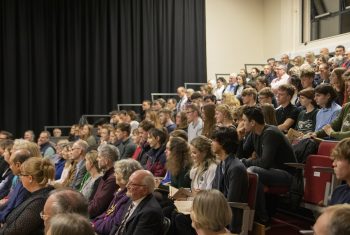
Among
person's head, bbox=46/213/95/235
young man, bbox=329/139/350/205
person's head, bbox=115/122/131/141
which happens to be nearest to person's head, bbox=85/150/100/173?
person's head, bbox=115/122/131/141

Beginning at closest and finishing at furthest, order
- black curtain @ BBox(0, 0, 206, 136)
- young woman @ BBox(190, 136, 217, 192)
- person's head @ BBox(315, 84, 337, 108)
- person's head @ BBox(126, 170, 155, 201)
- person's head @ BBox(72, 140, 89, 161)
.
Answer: person's head @ BBox(126, 170, 155, 201) < young woman @ BBox(190, 136, 217, 192) < person's head @ BBox(315, 84, 337, 108) < person's head @ BBox(72, 140, 89, 161) < black curtain @ BBox(0, 0, 206, 136)

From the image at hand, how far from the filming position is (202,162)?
3.89 m

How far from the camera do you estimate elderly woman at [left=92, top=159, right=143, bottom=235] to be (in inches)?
140

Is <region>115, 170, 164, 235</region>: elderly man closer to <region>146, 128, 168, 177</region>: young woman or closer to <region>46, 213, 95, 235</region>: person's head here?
<region>46, 213, 95, 235</region>: person's head

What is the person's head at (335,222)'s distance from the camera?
1542 mm

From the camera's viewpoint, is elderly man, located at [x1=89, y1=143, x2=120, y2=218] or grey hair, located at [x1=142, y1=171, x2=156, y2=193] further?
elderly man, located at [x1=89, y1=143, x2=120, y2=218]

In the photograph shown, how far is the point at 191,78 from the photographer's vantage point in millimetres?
12844

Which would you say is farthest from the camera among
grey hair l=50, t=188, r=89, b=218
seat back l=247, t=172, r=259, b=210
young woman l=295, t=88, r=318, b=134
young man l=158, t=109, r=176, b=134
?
young man l=158, t=109, r=176, b=134

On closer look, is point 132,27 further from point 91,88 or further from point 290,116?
point 290,116

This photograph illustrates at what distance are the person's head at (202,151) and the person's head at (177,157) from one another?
0.33m

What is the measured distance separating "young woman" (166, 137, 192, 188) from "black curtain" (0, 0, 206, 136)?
8098mm

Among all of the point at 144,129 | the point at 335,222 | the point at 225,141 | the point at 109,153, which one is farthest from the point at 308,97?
the point at 335,222

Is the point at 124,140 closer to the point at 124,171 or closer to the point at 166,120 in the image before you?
the point at 166,120

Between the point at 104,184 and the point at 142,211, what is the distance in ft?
3.60
